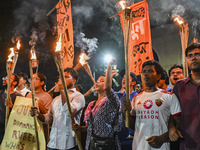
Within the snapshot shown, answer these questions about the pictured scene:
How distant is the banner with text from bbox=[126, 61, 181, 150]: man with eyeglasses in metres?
1.70

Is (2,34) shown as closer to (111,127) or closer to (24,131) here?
(24,131)

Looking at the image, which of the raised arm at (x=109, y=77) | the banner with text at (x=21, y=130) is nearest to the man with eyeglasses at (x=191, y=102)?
the raised arm at (x=109, y=77)

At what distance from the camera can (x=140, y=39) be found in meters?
4.77

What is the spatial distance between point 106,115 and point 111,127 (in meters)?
0.17

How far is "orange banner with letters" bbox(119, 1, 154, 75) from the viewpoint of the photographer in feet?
15.1

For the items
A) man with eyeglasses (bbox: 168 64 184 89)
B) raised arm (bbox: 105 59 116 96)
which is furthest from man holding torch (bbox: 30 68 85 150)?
man with eyeglasses (bbox: 168 64 184 89)

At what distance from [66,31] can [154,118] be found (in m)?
3.83

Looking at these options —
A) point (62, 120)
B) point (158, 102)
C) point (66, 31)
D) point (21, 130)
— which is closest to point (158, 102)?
point (158, 102)

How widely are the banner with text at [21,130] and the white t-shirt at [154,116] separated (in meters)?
1.69

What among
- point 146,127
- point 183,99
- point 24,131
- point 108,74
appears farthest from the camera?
point 24,131

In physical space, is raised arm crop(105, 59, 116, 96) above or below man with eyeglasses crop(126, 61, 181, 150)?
above

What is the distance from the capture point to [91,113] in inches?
108

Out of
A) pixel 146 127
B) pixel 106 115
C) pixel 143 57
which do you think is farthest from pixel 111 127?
pixel 143 57

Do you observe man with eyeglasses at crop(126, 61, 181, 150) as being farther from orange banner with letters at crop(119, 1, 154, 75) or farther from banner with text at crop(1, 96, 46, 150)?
orange banner with letters at crop(119, 1, 154, 75)
